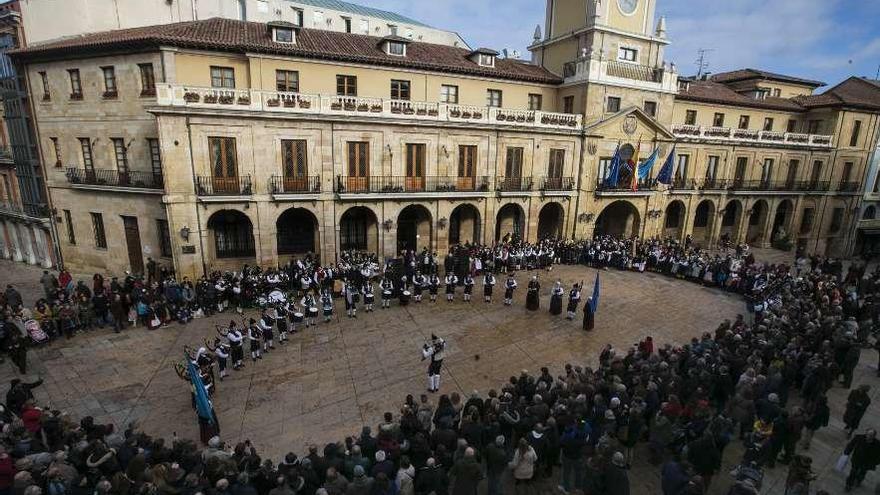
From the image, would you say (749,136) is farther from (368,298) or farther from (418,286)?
(368,298)

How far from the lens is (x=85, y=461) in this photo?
8.12 metres

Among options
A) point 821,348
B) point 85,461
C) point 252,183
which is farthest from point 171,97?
point 821,348

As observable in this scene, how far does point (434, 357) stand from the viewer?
1274cm

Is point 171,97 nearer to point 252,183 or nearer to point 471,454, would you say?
point 252,183

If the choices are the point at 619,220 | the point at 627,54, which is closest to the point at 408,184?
the point at 619,220

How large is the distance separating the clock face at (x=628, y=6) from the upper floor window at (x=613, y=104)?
573cm

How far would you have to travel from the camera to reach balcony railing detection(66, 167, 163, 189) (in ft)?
75.0

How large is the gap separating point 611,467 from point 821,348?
9.43 metres

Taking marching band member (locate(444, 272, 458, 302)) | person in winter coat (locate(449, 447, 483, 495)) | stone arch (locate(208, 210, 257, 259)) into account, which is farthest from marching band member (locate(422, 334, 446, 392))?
stone arch (locate(208, 210, 257, 259))

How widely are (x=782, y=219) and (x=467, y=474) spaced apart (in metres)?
44.8

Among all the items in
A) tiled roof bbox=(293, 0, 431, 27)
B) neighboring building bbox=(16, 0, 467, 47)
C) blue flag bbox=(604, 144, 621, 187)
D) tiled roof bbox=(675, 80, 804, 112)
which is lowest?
blue flag bbox=(604, 144, 621, 187)

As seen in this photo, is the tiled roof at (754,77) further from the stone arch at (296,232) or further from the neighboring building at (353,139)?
the stone arch at (296,232)

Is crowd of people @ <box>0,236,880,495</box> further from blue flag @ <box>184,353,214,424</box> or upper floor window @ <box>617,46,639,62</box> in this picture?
upper floor window @ <box>617,46,639,62</box>

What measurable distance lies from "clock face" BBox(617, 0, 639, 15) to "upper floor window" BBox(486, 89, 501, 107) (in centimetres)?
983
